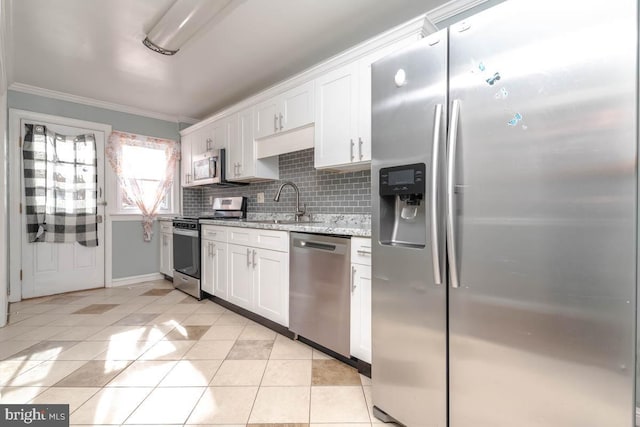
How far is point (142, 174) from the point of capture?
410cm

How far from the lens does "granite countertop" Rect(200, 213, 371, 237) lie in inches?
72.6

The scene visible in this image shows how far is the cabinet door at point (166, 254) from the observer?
155 inches

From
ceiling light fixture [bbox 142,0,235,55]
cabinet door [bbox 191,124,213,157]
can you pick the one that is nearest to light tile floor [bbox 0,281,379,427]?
cabinet door [bbox 191,124,213,157]

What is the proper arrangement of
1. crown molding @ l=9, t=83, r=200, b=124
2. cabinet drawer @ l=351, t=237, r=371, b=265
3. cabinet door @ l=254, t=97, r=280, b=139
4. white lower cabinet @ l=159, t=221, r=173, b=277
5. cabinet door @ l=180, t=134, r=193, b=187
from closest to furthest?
cabinet drawer @ l=351, t=237, r=371, b=265, cabinet door @ l=254, t=97, r=280, b=139, crown molding @ l=9, t=83, r=200, b=124, white lower cabinet @ l=159, t=221, r=173, b=277, cabinet door @ l=180, t=134, r=193, b=187

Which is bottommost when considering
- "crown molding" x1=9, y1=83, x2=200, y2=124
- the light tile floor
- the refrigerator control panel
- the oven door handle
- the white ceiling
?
the light tile floor

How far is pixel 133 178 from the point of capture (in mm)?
4004

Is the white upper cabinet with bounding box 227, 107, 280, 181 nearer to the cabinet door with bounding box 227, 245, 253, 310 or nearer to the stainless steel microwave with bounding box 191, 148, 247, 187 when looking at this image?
the stainless steel microwave with bounding box 191, 148, 247, 187

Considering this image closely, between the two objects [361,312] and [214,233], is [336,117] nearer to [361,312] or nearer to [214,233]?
[361,312]

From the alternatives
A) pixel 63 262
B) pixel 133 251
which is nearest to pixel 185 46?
pixel 133 251

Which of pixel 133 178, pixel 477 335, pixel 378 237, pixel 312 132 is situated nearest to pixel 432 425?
pixel 477 335

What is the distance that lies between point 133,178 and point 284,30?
3046 mm

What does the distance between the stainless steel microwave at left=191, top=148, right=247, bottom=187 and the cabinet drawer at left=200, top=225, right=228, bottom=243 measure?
683 mm

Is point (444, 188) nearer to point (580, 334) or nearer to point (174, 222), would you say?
point (580, 334)

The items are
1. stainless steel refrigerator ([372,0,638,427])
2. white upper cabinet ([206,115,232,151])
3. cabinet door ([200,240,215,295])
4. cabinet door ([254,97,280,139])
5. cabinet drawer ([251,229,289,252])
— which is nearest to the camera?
stainless steel refrigerator ([372,0,638,427])
